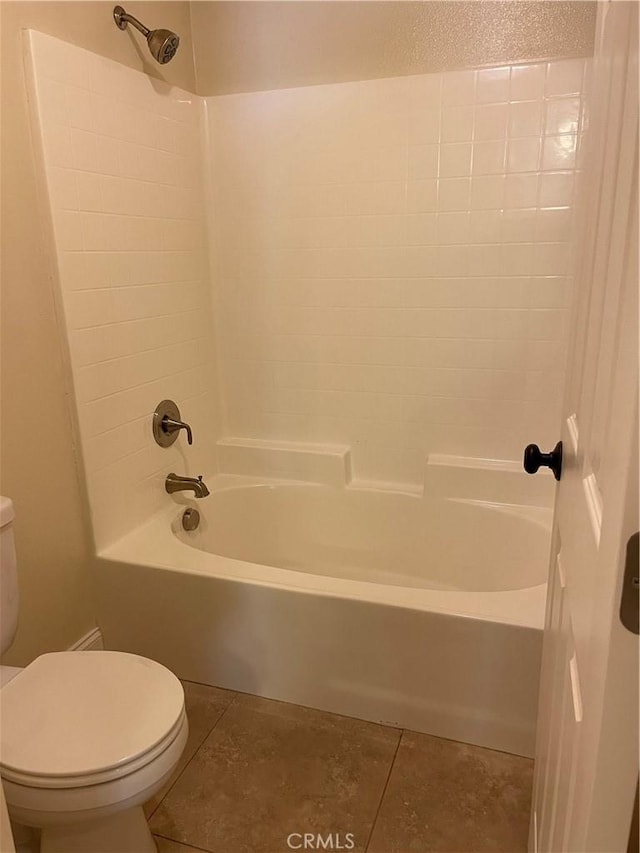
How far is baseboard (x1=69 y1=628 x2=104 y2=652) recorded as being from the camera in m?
2.06

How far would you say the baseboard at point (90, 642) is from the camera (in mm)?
2061

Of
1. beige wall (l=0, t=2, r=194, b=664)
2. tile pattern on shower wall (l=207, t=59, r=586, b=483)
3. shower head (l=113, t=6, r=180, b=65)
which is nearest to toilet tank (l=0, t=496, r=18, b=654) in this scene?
beige wall (l=0, t=2, r=194, b=664)

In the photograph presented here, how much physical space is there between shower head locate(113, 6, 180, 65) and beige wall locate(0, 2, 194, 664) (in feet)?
0.11

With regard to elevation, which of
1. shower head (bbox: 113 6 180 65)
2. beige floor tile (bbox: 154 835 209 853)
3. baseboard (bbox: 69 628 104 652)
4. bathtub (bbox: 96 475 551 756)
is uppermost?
shower head (bbox: 113 6 180 65)

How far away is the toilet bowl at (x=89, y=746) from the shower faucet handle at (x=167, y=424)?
913 mm

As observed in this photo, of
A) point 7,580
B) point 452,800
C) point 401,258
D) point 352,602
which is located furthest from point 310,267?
point 452,800

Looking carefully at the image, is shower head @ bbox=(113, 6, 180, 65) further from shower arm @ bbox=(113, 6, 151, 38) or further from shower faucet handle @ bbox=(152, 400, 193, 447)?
shower faucet handle @ bbox=(152, 400, 193, 447)

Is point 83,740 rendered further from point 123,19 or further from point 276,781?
point 123,19

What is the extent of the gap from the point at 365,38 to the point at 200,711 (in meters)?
2.30

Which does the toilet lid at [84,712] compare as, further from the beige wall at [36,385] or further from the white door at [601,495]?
the white door at [601,495]

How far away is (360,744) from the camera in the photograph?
1798 mm

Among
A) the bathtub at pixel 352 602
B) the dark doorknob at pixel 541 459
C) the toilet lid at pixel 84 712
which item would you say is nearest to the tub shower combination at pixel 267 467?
the bathtub at pixel 352 602

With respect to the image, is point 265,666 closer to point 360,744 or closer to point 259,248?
point 360,744

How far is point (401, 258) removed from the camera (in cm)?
230
